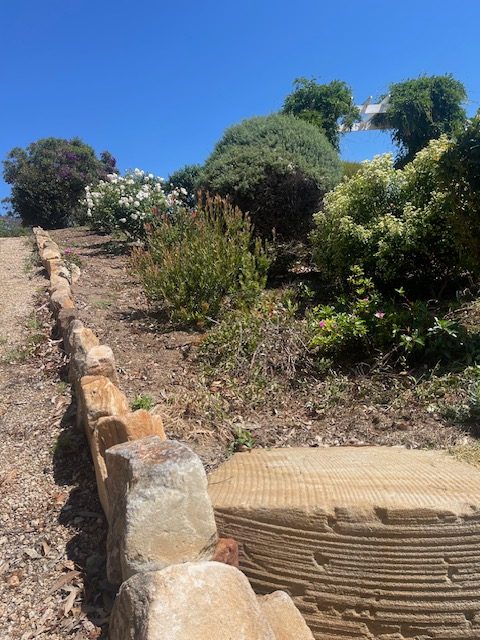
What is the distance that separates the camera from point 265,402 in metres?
3.32

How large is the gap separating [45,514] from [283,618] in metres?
1.23

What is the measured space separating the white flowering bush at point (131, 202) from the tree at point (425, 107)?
9.60 meters

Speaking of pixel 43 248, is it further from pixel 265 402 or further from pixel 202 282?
pixel 265 402

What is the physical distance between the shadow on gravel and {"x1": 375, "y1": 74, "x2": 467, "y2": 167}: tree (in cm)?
1535

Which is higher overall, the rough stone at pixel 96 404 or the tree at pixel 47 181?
the tree at pixel 47 181

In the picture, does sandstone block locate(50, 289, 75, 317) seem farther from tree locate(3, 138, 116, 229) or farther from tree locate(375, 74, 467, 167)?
tree locate(375, 74, 467, 167)

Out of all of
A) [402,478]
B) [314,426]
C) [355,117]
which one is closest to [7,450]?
[314,426]

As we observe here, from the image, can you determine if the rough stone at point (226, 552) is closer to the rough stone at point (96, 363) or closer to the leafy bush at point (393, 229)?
the rough stone at point (96, 363)

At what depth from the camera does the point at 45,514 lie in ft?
7.73

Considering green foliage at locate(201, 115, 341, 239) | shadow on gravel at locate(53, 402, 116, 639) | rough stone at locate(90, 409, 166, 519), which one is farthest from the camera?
green foliage at locate(201, 115, 341, 239)

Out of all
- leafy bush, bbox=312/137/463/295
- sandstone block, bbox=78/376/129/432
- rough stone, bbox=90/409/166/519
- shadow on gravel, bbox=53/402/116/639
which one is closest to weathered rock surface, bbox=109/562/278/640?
shadow on gravel, bbox=53/402/116/639

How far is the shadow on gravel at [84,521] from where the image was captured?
1.84m

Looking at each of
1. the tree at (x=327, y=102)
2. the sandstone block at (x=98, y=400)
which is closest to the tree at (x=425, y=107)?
the tree at (x=327, y=102)

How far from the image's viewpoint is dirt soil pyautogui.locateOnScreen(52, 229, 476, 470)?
2.82m
